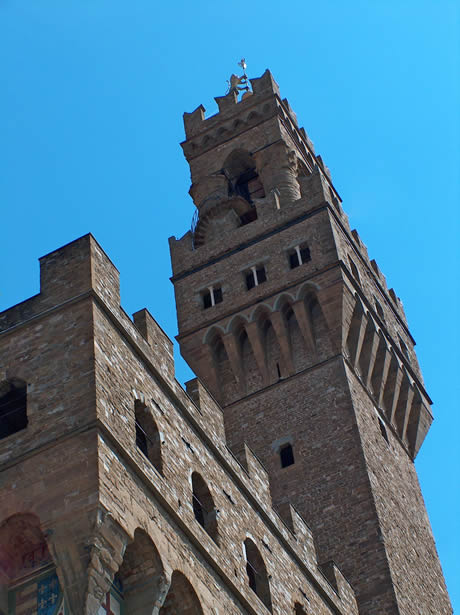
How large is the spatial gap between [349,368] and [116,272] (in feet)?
35.4

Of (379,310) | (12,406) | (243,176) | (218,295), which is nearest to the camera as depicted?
(12,406)

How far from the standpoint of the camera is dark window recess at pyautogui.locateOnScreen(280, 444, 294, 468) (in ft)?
85.6

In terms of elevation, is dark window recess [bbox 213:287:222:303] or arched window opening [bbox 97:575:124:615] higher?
dark window recess [bbox 213:287:222:303]

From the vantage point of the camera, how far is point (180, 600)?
15141mm

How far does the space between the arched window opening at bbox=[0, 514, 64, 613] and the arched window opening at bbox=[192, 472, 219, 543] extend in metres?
3.01

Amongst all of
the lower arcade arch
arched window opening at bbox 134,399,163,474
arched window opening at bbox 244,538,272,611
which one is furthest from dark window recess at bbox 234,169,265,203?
the lower arcade arch

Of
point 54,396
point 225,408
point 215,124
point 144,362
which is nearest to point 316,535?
Result: point 225,408

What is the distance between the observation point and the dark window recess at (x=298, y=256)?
2931cm

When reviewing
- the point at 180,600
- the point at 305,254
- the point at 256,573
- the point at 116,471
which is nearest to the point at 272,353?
the point at 305,254

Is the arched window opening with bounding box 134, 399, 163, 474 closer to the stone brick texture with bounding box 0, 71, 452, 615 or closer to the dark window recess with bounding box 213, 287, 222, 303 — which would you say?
the stone brick texture with bounding box 0, 71, 452, 615

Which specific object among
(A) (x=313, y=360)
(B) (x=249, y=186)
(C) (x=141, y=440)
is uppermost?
(B) (x=249, y=186)

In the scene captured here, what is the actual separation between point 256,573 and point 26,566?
4.55m

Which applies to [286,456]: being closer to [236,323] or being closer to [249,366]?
[249,366]

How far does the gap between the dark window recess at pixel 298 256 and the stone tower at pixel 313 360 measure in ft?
0.12
